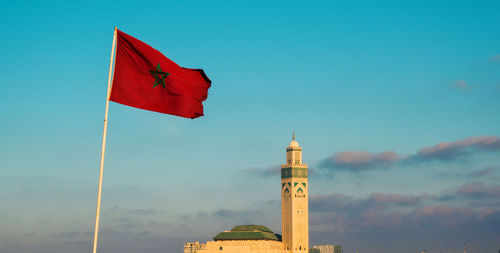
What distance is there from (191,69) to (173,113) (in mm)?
3544

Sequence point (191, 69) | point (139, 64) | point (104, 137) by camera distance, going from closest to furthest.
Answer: point (104, 137)
point (139, 64)
point (191, 69)

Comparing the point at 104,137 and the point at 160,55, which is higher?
the point at 160,55

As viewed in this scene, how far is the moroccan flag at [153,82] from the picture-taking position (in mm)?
39344

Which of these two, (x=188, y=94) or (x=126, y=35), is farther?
(x=188, y=94)

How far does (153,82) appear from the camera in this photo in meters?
41.0

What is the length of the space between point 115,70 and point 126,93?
142 centimetres

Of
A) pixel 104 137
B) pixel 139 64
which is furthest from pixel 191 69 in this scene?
pixel 104 137

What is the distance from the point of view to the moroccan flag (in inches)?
1549

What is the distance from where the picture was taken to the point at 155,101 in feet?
135

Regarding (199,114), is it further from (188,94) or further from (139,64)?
(139,64)

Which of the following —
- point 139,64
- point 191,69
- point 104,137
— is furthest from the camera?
point 191,69

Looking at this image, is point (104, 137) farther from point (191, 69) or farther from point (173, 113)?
point (191, 69)

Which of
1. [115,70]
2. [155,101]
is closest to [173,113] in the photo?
[155,101]

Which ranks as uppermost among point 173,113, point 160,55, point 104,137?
point 160,55
